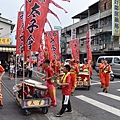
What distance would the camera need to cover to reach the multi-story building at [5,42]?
904 inches

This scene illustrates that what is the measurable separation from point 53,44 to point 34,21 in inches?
279

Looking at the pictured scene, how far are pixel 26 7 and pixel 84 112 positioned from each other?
3875mm

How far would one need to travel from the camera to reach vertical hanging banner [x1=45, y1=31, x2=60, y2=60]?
1327cm

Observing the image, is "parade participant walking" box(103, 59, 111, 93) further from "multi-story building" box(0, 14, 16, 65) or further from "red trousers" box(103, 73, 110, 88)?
"multi-story building" box(0, 14, 16, 65)

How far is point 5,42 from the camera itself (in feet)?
78.2

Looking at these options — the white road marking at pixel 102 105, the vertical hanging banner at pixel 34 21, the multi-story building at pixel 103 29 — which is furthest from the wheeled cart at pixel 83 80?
the multi-story building at pixel 103 29

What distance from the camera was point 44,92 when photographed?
22.6ft

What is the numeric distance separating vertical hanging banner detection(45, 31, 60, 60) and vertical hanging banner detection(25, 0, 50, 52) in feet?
21.7

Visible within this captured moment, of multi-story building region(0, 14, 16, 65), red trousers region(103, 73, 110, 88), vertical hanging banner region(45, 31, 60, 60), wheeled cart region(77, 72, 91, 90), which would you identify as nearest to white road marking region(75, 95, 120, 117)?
red trousers region(103, 73, 110, 88)

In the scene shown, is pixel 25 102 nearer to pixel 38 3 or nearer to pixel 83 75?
pixel 38 3

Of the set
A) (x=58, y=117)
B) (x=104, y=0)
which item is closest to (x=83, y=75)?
(x=58, y=117)

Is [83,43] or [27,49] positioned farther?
[83,43]

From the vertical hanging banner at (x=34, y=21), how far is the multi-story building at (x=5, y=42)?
1673 centimetres

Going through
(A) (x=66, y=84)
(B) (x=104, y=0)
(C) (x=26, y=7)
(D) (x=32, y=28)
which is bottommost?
(A) (x=66, y=84)
